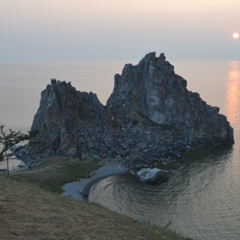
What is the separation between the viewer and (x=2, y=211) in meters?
25.6

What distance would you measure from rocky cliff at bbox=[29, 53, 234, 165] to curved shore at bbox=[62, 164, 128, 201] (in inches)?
351

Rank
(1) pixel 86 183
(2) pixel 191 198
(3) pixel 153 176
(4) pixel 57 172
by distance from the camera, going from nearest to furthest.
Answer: (2) pixel 191 198
(3) pixel 153 176
(1) pixel 86 183
(4) pixel 57 172

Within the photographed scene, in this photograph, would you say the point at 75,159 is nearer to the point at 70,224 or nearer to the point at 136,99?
the point at 136,99

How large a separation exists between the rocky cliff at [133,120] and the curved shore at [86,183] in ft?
29.3

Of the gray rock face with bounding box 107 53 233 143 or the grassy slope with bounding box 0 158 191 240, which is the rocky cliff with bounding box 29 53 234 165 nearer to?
the gray rock face with bounding box 107 53 233 143

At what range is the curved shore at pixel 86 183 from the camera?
254 feet

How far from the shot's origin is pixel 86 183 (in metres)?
85.8

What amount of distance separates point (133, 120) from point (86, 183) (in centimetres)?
4788

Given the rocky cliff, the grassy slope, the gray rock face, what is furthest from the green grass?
the grassy slope

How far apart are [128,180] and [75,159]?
766 inches

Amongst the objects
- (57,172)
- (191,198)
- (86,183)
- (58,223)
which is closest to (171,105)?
(86,183)

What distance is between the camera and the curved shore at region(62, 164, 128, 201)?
77.4 m

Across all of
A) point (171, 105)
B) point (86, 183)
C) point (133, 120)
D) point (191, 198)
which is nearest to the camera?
point (191, 198)

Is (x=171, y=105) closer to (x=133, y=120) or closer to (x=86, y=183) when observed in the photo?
(x=133, y=120)
